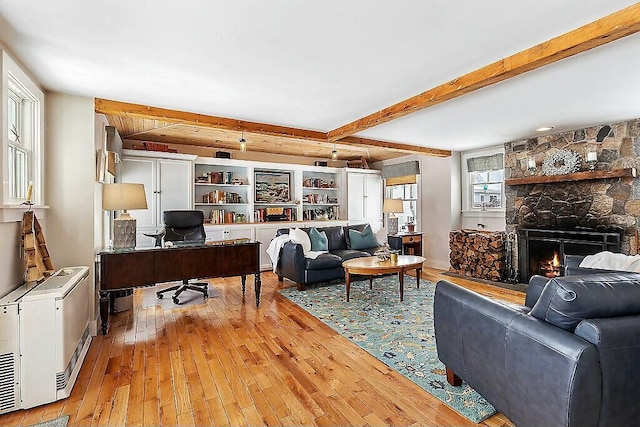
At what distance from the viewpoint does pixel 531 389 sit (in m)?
1.38

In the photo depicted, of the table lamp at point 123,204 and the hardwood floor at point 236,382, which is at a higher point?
the table lamp at point 123,204

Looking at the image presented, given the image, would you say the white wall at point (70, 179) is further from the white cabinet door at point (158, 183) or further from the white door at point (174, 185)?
the white door at point (174, 185)

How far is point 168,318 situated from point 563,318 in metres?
3.44

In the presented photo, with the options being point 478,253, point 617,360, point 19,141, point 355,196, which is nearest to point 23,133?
point 19,141

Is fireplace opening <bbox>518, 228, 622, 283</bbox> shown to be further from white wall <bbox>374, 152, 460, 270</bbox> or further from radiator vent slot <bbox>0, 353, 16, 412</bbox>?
radiator vent slot <bbox>0, 353, 16, 412</bbox>

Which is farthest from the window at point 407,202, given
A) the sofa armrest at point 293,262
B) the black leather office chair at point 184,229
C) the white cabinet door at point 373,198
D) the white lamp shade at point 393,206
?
the black leather office chair at point 184,229

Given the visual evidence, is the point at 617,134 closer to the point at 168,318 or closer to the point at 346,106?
the point at 346,106

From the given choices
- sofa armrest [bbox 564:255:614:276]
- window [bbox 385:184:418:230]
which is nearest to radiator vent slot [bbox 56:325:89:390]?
sofa armrest [bbox 564:255:614:276]

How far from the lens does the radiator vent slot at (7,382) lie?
191 cm

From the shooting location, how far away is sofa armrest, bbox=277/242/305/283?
14.7 feet

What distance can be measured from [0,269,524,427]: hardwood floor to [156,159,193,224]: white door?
2.31m

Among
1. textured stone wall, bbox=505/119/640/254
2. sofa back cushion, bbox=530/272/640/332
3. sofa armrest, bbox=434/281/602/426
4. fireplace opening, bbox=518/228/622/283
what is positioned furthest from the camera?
fireplace opening, bbox=518/228/622/283

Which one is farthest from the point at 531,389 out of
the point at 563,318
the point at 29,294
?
the point at 29,294

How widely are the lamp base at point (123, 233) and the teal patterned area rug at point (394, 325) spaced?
1.95 m
